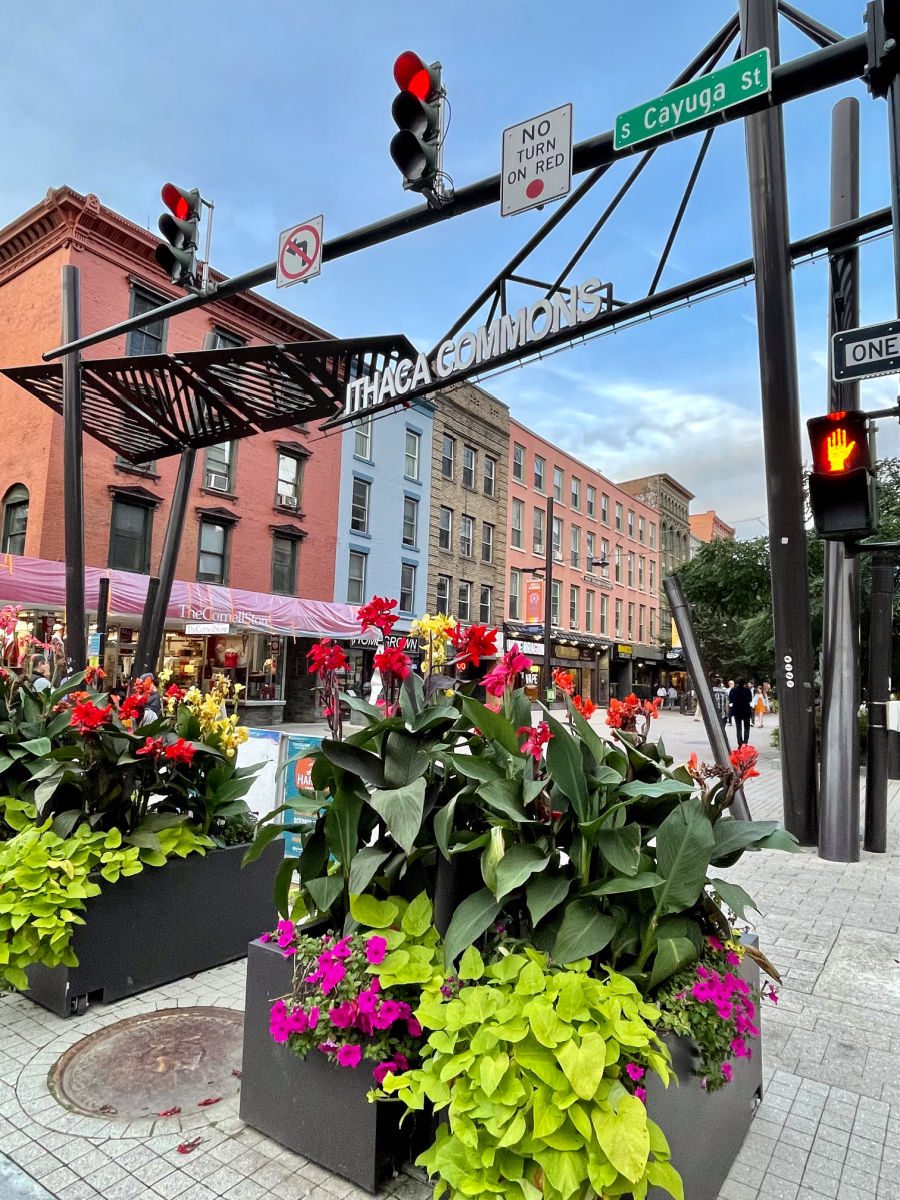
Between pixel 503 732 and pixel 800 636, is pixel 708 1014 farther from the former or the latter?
pixel 800 636

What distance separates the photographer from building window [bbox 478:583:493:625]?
1367 inches

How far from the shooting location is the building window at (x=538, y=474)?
3927 centimetres

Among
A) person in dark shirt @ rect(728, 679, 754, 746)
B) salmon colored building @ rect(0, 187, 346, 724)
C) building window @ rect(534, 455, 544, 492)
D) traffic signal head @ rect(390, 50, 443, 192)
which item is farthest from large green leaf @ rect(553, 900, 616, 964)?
building window @ rect(534, 455, 544, 492)

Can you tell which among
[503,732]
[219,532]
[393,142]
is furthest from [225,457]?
[503,732]

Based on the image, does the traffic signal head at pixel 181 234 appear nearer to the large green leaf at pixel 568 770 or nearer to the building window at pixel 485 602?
the large green leaf at pixel 568 770

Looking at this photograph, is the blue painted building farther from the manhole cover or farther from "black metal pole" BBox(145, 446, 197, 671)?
the manhole cover

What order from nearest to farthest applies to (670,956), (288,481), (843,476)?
(670,956) < (843,476) < (288,481)

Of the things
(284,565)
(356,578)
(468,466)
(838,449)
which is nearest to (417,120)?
(838,449)

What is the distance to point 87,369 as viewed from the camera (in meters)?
8.08

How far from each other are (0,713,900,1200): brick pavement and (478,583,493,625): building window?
29.6 m

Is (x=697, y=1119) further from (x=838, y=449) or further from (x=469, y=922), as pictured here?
(x=838, y=449)

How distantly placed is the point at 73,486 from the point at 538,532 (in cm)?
3233

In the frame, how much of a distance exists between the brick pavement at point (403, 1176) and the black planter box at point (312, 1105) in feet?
0.23

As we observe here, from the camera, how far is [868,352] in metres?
4.45
